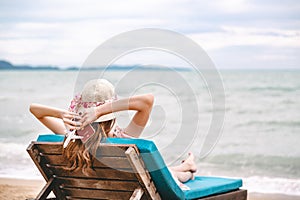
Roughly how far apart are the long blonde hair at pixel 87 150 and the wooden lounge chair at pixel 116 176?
0.04m

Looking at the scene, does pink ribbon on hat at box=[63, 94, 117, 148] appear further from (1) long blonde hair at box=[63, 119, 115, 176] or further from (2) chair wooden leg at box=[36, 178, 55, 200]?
(2) chair wooden leg at box=[36, 178, 55, 200]

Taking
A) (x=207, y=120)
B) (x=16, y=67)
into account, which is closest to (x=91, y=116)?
(x=207, y=120)

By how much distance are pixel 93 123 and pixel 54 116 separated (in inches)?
9.9

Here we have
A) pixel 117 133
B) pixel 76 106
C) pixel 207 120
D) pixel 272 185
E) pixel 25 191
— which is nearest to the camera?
pixel 76 106

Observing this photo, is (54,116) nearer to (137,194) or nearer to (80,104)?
(80,104)

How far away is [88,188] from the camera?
3.76 m

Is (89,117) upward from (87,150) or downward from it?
upward

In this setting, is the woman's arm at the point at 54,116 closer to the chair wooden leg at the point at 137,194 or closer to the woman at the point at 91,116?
the woman at the point at 91,116

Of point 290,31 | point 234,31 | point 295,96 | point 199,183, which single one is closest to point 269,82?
point 295,96

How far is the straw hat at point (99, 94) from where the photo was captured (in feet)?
11.7

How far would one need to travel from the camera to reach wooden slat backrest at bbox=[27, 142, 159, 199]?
3480 millimetres

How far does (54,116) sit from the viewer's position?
3.70 m

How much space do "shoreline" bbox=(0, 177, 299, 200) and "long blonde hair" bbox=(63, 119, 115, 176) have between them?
2.45m

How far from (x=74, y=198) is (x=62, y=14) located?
69.5ft
